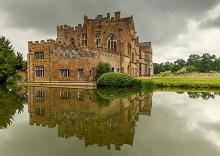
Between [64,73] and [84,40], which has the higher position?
[84,40]

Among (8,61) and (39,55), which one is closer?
(39,55)

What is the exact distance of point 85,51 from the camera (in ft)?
141

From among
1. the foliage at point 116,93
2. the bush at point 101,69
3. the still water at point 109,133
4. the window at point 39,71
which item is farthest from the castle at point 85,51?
the still water at point 109,133

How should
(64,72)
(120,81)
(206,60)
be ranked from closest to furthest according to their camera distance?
(120,81), (64,72), (206,60)

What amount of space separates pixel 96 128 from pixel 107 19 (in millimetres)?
43973

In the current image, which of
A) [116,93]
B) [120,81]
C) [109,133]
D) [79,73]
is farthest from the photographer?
[79,73]

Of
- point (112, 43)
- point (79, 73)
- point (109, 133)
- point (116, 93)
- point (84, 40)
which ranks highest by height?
point (84, 40)

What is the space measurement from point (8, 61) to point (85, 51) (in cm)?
1729

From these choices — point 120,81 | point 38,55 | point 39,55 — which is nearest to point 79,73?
point 39,55

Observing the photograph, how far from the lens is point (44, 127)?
453 inches

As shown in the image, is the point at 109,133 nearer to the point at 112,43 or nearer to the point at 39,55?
the point at 39,55

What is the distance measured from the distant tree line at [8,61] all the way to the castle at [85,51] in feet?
19.0

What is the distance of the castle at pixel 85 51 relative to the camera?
42.9m

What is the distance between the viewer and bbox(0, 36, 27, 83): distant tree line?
5128 centimetres
